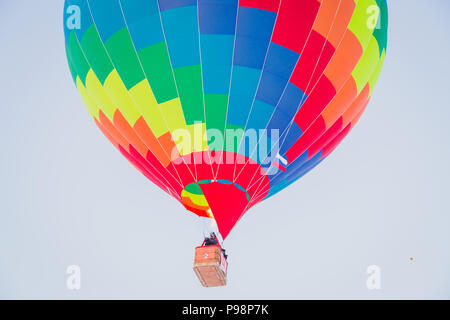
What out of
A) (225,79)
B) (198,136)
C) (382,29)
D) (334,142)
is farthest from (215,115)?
(382,29)

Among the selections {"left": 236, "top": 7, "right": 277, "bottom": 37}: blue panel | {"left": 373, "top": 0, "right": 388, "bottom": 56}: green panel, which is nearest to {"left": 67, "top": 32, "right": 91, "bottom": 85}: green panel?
{"left": 236, "top": 7, "right": 277, "bottom": 37}: blue panel

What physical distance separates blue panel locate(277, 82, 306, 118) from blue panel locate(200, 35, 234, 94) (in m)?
0.68

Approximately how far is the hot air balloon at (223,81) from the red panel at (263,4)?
1cm

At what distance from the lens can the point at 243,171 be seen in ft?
26.8

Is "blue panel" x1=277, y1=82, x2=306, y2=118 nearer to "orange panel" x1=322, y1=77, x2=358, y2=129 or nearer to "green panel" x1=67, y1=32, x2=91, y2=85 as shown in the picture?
"orange panel" x1=322, y1=77, x2=358, y2=129

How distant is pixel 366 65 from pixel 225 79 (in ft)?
6.44

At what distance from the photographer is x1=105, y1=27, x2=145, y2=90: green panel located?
8.23 meters

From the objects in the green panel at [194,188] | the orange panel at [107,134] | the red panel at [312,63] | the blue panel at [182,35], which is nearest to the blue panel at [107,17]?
the blue panel at [182,35]

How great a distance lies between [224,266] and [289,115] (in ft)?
6.33

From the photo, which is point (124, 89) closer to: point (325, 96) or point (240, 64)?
point (240, 64)

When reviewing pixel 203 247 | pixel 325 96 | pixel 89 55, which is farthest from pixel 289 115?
pixel 89 55

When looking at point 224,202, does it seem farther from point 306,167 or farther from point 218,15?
point 218,15

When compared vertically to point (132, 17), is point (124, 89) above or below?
below

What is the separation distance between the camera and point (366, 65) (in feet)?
28.7
